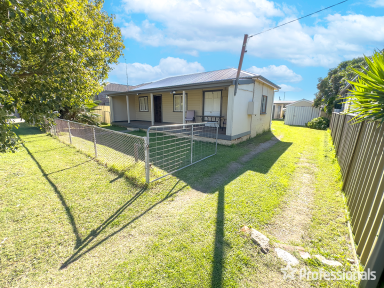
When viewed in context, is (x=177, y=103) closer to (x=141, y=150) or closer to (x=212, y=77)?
(x=212, y=77)

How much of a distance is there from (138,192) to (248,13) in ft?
26.3

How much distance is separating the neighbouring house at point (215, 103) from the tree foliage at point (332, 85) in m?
6.24

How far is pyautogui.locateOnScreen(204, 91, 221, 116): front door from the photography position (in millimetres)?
10047

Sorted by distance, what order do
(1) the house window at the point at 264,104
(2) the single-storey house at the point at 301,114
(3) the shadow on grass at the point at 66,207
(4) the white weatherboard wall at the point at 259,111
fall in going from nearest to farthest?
(3) the shadow on grass at the point at 66,207 → (4) the white weatherboard wall at the point at 259,111 → (1) the house window at the point at 264,104 → (2) the single-storey house at the point at 301,114

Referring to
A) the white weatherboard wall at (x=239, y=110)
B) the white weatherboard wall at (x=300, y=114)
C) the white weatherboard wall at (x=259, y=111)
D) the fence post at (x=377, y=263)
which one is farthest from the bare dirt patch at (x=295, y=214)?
the white weatherboard wall at (x=300, y=114)

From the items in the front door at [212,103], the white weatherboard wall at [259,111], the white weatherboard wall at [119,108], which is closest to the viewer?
the white weatherboard wall at [259,111]

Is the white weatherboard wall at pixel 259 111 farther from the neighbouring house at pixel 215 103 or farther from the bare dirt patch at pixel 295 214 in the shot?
the bare dirt patch at pixel 295 214

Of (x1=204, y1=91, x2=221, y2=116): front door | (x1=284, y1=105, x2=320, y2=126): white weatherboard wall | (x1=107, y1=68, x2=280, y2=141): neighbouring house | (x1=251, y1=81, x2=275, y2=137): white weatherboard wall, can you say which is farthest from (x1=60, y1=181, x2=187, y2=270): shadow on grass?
(x1=284, y1=105, x2=320, y2=126): white weatherboard wall

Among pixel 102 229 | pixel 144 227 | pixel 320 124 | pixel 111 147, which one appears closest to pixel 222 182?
pixel 144 227

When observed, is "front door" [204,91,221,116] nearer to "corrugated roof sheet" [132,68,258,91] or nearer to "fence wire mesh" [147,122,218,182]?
"corrugated roof sheet" [132,68,258,91]

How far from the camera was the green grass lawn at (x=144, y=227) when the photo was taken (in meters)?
1.92

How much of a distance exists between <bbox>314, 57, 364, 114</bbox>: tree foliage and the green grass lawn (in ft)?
42.6

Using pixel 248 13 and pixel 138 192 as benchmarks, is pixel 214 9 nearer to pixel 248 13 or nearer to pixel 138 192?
pixel 248 13

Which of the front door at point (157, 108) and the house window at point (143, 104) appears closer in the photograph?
the front door at point (157, 108)
